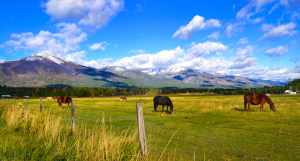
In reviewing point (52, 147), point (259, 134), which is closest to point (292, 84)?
point (259, 134)

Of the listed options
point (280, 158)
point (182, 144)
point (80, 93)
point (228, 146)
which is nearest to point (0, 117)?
point (182, 144)

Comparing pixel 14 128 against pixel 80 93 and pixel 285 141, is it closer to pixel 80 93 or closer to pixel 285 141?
pixel 285 141

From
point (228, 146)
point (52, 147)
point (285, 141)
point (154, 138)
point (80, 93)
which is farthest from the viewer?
point (80, 93)

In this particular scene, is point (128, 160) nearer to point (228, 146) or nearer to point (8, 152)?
point (8, 152)

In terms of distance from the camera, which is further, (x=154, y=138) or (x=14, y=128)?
(x=154, y=138)

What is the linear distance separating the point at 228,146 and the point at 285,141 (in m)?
3.57

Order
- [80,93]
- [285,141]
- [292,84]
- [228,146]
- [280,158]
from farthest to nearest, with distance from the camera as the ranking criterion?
[292,84]
[80,93]
[285,141]
[228,146]
[280,158]

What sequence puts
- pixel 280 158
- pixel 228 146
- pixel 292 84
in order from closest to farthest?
pixel 280 158 < pixel 228 146 < pixel 292 84

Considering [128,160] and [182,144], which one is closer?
[128,160]

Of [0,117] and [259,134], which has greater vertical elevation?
[0,117]

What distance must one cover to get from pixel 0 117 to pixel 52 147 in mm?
8199

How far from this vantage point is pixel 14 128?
26.8ft

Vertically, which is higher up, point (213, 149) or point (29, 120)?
point (29, 120)

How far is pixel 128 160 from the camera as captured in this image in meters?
4.72
